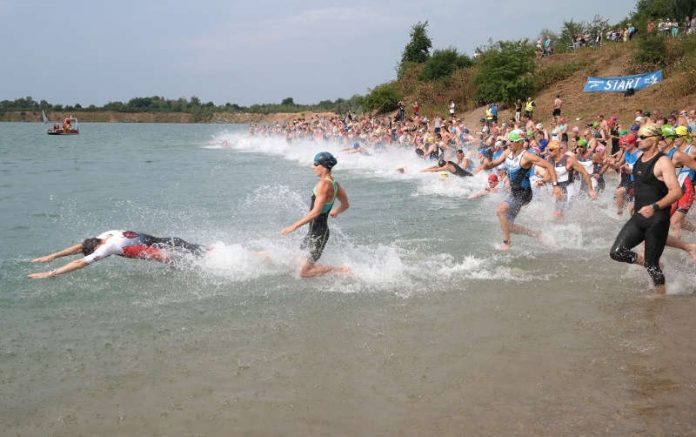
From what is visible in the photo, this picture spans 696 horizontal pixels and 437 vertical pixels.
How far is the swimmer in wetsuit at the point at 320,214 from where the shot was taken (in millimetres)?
6562

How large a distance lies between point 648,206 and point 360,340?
2914 mm

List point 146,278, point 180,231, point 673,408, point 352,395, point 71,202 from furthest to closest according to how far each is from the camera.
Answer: point 71,202 → point 180,231 → point 146,278 → point 352,395 → point 673,408

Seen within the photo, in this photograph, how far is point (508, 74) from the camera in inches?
1323

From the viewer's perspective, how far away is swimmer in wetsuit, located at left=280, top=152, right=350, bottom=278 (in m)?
6.56

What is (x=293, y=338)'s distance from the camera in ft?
17.4

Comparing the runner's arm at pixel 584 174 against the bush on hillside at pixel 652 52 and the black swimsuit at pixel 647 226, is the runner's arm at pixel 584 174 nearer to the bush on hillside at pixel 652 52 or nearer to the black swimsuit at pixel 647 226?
the black swimsuit at pixel 647 226

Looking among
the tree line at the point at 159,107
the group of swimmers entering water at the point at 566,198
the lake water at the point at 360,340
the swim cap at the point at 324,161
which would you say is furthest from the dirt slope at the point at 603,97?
the tree line at the point at 159,107

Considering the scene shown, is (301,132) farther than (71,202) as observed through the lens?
Yes

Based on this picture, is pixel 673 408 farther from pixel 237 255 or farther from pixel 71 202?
pixel 71 202

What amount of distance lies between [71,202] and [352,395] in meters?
13.7

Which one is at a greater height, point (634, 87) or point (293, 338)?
point (634, 87)

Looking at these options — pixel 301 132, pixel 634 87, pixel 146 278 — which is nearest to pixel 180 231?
pixel 146 278

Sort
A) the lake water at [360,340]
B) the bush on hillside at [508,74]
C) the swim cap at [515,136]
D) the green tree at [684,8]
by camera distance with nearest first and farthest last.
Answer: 1. the lake water at [360,340]
2. the swim cap at [515,136]
3. the bush on hillside at [508,74]
4. the green tree at [684,8]

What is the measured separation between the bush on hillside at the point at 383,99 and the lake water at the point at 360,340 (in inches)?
1451
